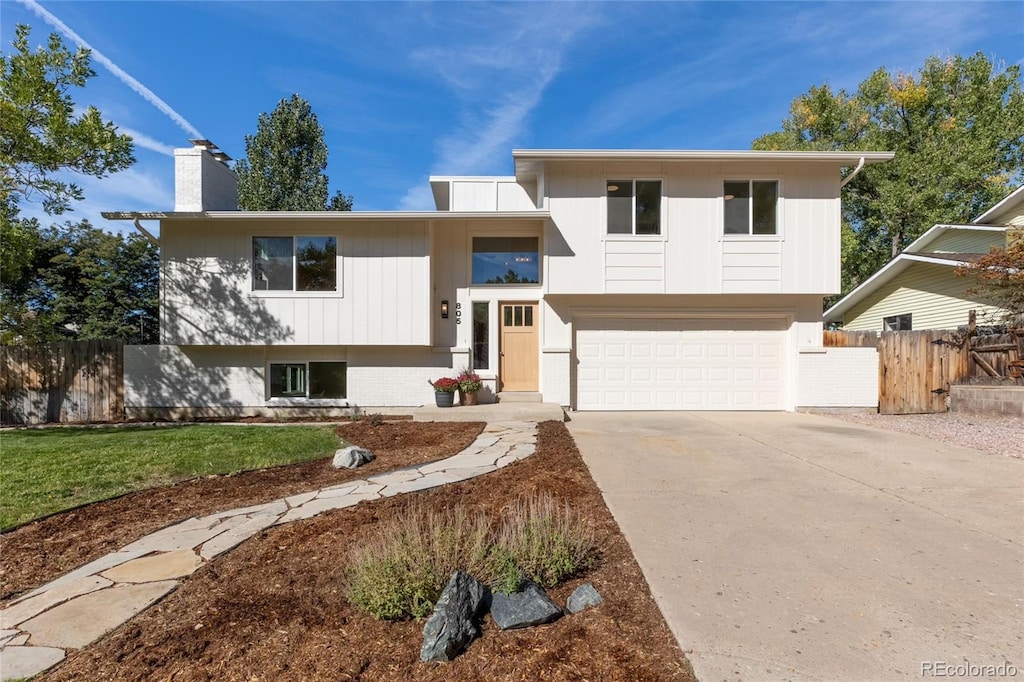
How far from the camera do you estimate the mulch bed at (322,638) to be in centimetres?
200

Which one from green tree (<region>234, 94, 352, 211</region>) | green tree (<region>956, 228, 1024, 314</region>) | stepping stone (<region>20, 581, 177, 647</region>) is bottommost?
stepping stone (<region>20, 581, 177, 647</region>)

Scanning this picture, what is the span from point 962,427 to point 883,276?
31.4 ft

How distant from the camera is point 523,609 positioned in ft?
7.71

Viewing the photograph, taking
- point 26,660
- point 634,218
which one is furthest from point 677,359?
point 26,660

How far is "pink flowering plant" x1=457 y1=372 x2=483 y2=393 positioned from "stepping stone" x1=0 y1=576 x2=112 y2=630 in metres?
7.02

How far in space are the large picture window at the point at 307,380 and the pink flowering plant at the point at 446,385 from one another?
2.18 metres

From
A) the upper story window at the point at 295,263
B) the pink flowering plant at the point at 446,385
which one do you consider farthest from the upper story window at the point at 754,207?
the upper story window at the point at 295,263

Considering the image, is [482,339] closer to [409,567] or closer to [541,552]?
[541,552]

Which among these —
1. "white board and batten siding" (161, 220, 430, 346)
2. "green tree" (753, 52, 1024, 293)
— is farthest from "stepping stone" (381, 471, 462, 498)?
"green tree" (753, 52, 1024, 293)

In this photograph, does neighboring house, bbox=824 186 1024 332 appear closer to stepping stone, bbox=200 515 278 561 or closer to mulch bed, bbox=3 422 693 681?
mulch bed, bbox=3 422 693 681

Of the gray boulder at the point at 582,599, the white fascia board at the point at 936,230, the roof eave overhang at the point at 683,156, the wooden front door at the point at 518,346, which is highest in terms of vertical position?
the roof eave overhang at the point at 683,156

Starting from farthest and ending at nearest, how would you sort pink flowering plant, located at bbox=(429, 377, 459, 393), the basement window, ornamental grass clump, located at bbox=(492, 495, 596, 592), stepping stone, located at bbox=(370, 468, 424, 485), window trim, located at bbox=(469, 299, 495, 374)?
the basement window
window trim, located at bbox=(469, 299, 495, 374)
pink flowering plant, located at bbox=(429, 377, 459, 393)
stepping stone, located at bbox=(370, 468, 424, 485)
ornamental grass clump, located at bbox=(492, 495, 596, 592)

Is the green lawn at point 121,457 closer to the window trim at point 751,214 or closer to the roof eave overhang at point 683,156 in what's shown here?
the roof eave overhang at point 683,156

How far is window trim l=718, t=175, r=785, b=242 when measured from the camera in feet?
32.1
